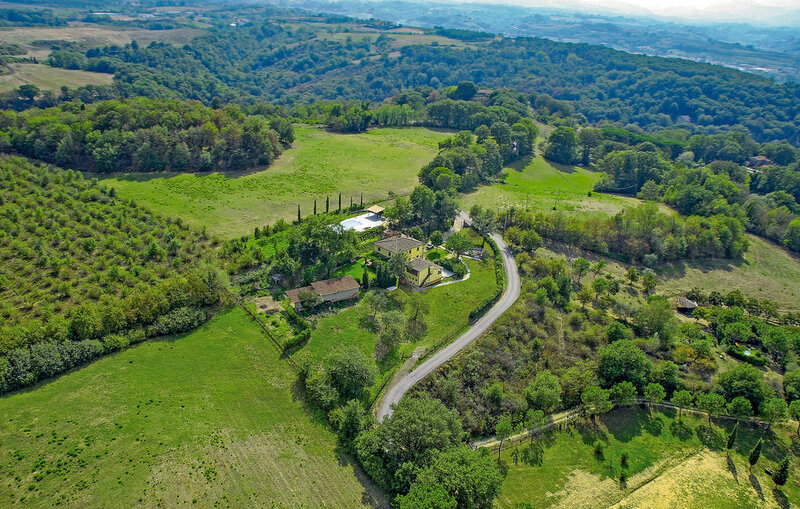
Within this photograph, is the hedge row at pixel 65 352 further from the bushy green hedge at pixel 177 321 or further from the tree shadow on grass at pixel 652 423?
→ the tree shadow on grass at pixel 652 423

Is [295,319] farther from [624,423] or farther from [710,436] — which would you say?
[710,436]

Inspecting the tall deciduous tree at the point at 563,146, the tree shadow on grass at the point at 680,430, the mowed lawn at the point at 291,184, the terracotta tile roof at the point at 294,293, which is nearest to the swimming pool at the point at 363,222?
the mowed lawn at the point at 291,184

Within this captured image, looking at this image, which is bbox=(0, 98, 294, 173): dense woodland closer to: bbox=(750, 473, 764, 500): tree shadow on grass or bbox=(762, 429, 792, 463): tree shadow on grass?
bbox=(750, 473, 764, 500): tree shadow on grass

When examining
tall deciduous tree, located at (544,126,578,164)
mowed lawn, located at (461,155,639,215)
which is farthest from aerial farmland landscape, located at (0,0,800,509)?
tall deciduous tree, located at (544,126,578,164)

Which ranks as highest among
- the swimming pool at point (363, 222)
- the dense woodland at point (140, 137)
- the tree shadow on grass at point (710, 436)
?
the dense woodland at point (140, 137)

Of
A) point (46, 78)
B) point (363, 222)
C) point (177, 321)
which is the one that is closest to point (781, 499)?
point (177, 321)

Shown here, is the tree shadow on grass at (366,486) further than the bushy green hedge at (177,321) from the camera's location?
No
